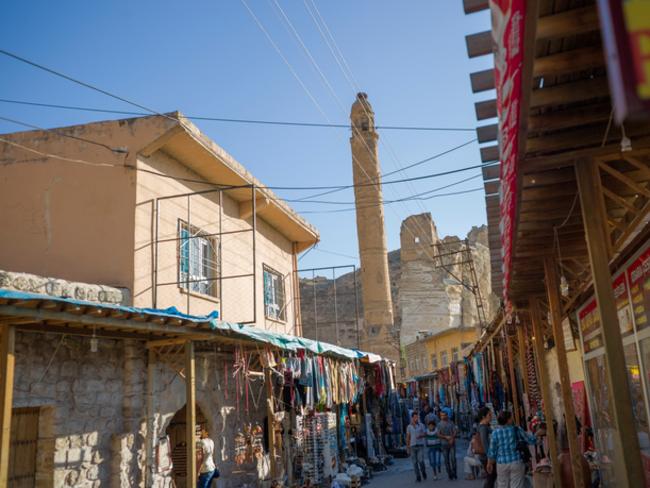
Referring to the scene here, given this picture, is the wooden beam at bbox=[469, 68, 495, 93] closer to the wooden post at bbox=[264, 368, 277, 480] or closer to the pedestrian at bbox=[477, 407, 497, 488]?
the pedestrian at bbox=[477, 407, 497, 488]

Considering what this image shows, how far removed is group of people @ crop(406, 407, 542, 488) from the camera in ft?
26.0

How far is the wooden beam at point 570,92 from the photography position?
3158 millimetres

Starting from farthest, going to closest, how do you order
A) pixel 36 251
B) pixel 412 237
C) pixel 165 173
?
1. pixel 412 237
2. pixel 165 173
3. pixel 36 251

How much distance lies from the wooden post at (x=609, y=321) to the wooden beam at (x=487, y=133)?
1.62m

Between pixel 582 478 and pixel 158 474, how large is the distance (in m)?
5.93

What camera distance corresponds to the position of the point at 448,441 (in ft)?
42.3

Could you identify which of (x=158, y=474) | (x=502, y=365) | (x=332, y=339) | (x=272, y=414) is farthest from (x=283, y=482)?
(x=332, y=339)

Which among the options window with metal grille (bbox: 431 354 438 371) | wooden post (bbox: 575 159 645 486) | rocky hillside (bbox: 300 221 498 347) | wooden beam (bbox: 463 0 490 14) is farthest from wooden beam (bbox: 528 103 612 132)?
rocky hillside (bbox: 300 221 498 347)

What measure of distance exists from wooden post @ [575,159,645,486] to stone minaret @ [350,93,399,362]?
1056 inches

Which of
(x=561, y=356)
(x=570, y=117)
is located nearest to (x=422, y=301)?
(x=561, y=356)

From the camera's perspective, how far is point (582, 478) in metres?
6.60

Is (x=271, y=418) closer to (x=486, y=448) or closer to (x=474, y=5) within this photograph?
(x=486, y=448)

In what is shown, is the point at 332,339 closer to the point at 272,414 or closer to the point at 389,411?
the point at 389,411

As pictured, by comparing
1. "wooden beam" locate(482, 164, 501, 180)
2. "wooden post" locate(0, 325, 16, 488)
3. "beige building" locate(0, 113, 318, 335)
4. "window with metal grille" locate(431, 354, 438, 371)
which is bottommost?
"wooden post" locate(0, 325, 16, 488)
